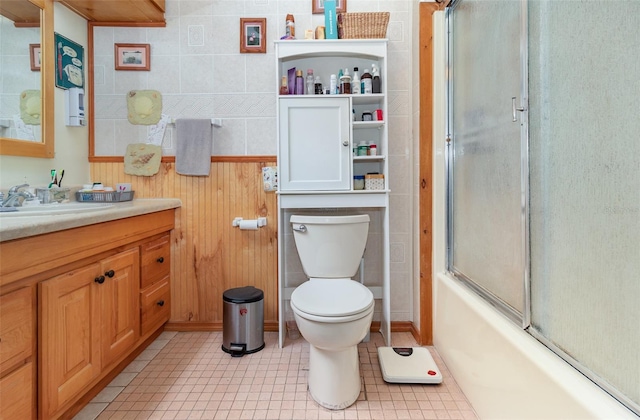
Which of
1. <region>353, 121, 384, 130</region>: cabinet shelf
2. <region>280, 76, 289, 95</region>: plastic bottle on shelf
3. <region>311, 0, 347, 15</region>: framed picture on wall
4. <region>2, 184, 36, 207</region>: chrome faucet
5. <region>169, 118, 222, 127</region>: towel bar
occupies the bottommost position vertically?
<region>2, 184, 36, 207</region>: chrome faucet

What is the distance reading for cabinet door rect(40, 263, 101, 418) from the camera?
116cm

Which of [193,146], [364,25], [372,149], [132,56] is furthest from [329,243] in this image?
[132,56]

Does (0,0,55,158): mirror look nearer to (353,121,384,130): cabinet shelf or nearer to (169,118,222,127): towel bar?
(169,118,222,127): towel bar

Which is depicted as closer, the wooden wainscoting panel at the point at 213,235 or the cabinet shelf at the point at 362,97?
the cabinet shelf at the point at 362,97

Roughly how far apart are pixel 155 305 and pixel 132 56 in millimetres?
1565

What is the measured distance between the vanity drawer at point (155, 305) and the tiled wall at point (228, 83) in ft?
2.82

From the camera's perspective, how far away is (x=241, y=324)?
1.94 metres

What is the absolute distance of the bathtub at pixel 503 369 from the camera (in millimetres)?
858

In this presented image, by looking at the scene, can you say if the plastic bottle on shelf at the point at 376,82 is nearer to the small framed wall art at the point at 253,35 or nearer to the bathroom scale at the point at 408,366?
the small framed wall art at the point at 253,35

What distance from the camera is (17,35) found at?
1.68 metres

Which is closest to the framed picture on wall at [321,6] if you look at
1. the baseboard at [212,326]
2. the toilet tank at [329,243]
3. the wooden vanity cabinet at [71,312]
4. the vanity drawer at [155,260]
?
the toilet tank at [329,243]

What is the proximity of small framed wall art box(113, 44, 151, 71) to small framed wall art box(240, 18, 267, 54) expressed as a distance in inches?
24.1

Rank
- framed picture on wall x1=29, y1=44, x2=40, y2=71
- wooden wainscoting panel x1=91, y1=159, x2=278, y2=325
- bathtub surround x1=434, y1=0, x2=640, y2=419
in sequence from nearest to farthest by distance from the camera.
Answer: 1. bathtub surround x1=434, y1=0, x2=640, y2=419
2. framed picture on wall x1=29, y1=44, x2=40, y2=71
3. wooden wainscoting panel x1=91, y1=159, x2=278, y2=325

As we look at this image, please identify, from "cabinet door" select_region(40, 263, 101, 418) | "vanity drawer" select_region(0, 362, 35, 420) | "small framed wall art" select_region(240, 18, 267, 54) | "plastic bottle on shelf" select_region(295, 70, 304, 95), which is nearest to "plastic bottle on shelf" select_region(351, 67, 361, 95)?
"plastic bottle on shelf" select_region(295, 70, 304, 95)
